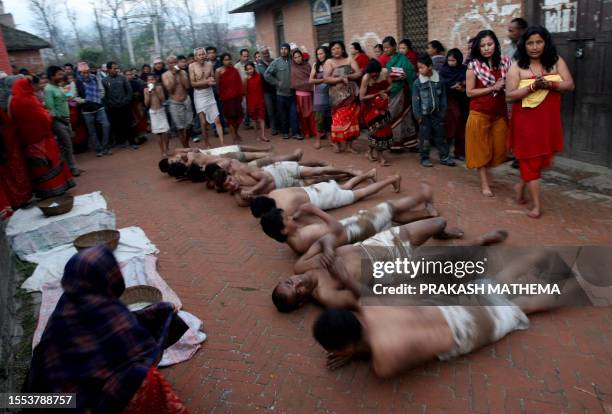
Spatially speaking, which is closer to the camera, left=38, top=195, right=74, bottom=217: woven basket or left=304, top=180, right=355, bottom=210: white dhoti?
left=304, top=180, right=355, bottom=210: white dhoti

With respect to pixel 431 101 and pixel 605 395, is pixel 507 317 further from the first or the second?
pixel 431 101

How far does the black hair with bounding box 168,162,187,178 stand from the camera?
291 inches

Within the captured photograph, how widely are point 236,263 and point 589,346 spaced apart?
2989 mm

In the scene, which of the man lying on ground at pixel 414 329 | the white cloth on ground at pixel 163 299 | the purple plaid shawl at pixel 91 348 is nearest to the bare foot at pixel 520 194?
the man lying on ground at pixel 414 329

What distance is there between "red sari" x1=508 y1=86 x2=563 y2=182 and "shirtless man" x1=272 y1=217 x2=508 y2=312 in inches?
58.4

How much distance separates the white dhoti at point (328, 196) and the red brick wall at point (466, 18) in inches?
151

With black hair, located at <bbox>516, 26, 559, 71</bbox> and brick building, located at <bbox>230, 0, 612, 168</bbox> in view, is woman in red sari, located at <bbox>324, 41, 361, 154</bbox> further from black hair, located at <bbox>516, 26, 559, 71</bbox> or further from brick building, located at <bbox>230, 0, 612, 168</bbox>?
black hair, located at <bbox>516, 26, 559, 71</bbox>

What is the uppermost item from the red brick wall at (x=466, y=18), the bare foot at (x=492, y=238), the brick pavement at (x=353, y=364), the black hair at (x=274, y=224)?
the red brick wall at (x=466, y=18)

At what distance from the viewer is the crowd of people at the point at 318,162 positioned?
233 cm

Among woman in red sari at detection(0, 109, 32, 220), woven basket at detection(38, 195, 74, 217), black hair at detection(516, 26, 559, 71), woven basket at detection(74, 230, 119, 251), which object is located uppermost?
black hair at detection(516, 26, 559, 71)

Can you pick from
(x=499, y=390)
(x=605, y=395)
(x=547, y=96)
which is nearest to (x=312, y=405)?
(x=499, y=390)

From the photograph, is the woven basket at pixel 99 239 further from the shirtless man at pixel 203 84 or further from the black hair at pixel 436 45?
the black hair at pixel 436 45

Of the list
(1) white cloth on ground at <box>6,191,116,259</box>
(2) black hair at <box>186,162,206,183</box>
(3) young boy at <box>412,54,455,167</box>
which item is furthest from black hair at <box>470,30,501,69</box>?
(1) white cloth on ground at <box>6,191,116,259</box>

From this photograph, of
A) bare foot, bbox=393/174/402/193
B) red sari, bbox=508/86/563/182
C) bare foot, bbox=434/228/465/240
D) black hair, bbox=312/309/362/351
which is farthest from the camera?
bare foot, bbox=393/174/402/193
